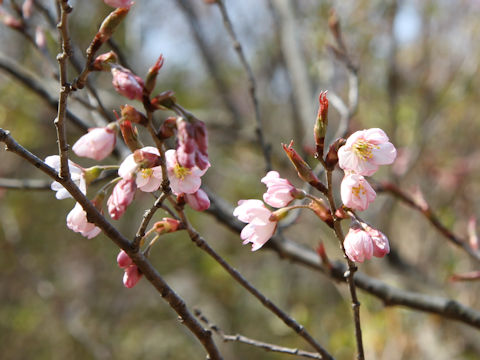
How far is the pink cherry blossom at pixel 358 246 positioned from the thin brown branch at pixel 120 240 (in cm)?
35

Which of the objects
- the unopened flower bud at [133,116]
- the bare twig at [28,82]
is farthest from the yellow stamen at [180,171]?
the bare twig at [28,82]

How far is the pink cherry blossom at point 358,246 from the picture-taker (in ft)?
2.78

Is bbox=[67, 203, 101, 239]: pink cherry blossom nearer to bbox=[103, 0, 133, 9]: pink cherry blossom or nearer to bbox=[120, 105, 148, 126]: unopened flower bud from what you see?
bbox=[120, 105, 148, 126]: unopened flower bud

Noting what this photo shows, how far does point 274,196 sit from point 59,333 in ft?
16.1

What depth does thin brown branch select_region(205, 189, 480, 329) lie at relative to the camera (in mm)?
1568

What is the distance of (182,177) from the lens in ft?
2.79

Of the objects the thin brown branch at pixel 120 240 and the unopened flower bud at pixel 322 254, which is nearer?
the thin brown branch at pixel 120 240

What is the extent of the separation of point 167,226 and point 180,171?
175 millimetres

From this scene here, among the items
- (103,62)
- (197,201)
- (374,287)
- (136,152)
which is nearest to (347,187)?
(197,201)

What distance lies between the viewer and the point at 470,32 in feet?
12.1

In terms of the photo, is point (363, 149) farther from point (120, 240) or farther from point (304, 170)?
point (120, 240)

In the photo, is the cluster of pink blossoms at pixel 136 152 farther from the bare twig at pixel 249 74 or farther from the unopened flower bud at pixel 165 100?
the bare twig at pixel 249 74

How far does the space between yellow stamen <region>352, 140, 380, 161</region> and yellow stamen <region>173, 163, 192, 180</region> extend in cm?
33

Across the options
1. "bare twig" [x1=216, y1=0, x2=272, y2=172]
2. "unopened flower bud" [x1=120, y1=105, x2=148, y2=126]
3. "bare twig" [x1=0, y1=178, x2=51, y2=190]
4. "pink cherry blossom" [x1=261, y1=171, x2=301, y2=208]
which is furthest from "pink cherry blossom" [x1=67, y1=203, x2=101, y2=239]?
"bare twig" [x1=216, y1=0, x2=272, y2=172]
